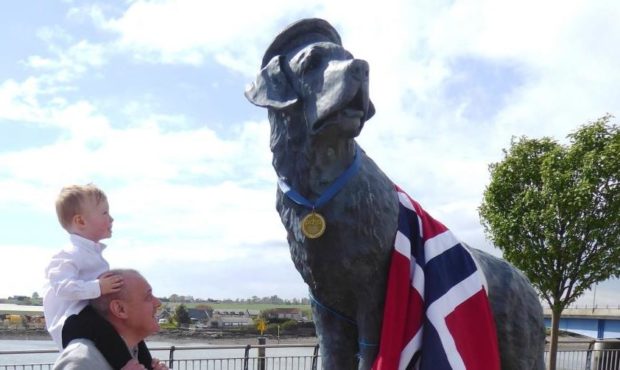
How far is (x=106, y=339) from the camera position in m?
2.46

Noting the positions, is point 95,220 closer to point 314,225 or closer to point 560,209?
point 314,225

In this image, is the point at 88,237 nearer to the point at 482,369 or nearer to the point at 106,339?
the point at 106,339

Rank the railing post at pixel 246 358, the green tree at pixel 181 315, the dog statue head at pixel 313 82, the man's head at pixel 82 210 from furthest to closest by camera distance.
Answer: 1. the green tree at pixel 181 315
2. the railing post at pixel 246 358
3. the man's head at pixel 82 210
4. the dog statue head at pixel 313 82

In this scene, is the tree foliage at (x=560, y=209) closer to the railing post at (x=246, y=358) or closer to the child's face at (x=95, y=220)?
the railing post at (x=246, y=358)

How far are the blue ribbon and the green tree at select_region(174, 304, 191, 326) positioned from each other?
83.0 feet

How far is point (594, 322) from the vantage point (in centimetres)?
3359

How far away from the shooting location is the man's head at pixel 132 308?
8.16 feet

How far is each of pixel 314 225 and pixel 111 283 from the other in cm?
92

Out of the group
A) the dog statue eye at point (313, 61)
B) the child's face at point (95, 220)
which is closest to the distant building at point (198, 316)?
the child's face at point (95, 220)

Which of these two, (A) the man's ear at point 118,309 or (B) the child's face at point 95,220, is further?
(B) the child's face at point 95,220

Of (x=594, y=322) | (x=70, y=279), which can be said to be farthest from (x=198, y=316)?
(x=70, y=279)

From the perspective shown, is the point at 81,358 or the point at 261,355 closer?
the point at 81,358

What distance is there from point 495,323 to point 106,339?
2004 mm

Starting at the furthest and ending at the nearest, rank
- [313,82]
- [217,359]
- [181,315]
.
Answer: [181,315] → [217,359] → [313,82]
